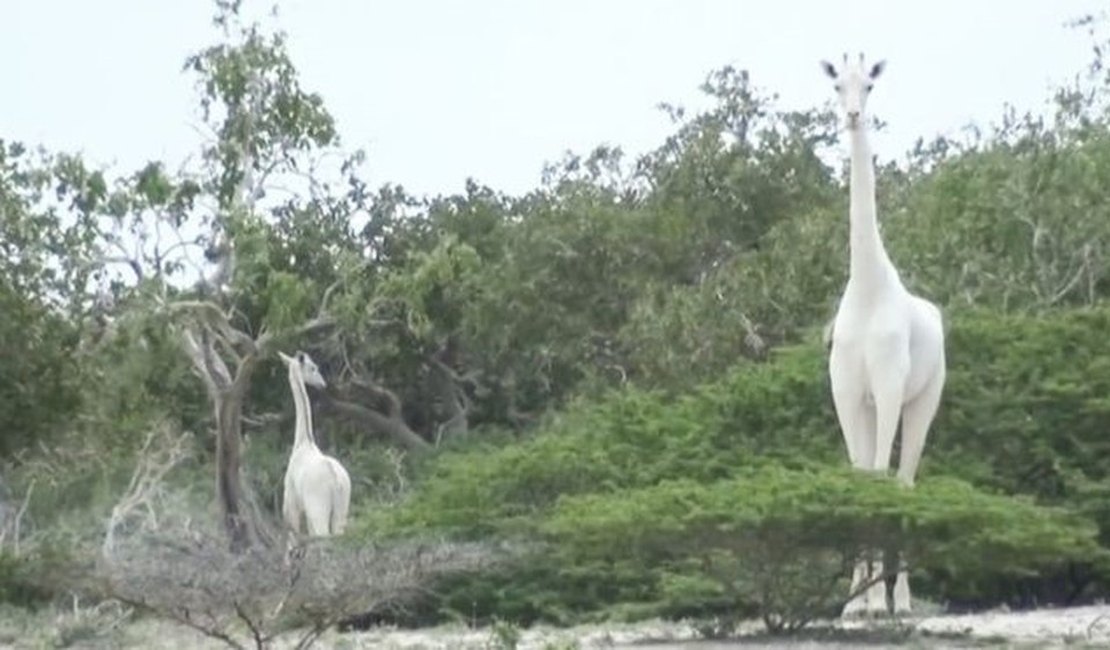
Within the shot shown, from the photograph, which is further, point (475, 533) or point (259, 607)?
point (475, 533)

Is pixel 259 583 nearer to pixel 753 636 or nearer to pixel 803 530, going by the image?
pixel 803 530

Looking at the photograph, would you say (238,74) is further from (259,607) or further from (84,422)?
(259,607)

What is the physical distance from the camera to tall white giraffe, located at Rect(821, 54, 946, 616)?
1603 cm

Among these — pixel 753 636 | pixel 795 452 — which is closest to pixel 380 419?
pixel 795 452

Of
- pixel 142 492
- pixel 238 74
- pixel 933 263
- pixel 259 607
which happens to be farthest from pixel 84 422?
pixel 259 607

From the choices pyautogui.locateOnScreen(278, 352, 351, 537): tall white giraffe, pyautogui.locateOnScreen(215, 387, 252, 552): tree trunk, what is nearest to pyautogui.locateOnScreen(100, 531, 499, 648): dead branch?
pyautogui.locateOnScreen(278, 352, 351, 537): tall white giraffe

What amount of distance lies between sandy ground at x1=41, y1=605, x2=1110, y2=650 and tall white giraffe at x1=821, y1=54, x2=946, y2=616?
784 mm

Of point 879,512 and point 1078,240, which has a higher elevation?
point 1078,240

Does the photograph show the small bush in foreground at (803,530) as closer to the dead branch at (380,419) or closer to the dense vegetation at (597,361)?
the dense vegetation at (597,361)

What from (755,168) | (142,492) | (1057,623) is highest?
(755,168)

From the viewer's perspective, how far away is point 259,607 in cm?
1302

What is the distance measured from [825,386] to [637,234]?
17.9 metres

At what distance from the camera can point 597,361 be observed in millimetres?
39594

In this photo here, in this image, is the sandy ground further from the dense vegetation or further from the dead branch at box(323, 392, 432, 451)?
the dead branch at box(323, 392, 432, 451)
